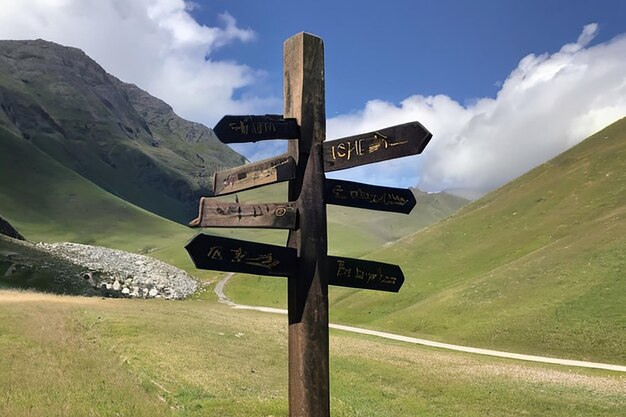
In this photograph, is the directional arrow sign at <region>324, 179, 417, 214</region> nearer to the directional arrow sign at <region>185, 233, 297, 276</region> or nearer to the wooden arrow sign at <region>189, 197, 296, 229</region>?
the wooden arrow sign at <region>189, 197, 296, 229</region>

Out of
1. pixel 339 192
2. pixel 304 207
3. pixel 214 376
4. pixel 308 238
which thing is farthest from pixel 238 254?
pixel 214 376

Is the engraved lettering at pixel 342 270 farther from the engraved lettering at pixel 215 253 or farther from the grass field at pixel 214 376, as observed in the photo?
the grass field at pixel 214 376

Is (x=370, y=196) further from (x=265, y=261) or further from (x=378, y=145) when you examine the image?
(x=265, y=261)

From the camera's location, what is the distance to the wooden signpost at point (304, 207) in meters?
8.52

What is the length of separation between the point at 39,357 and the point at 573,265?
60148 millimetres

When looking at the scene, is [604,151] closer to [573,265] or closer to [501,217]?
[501,217]

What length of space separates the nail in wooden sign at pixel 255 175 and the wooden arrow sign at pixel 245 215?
0.50 meters

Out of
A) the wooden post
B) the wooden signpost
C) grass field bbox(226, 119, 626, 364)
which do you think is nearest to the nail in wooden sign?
the wooden signpost

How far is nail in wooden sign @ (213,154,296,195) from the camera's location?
8.90 meters

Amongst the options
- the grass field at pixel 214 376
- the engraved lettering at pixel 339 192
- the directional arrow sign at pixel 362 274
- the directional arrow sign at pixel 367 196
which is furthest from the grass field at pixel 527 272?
the engraved lettering at pixel 339 192

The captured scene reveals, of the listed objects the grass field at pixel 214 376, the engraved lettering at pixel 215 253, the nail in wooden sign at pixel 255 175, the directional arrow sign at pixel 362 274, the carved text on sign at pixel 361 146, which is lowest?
the grass field at pixel 214 376

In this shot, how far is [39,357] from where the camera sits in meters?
19.4

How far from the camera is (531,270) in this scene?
65750 millimetres

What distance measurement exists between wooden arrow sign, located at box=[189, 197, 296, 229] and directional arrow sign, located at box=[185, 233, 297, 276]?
16.6 inches
